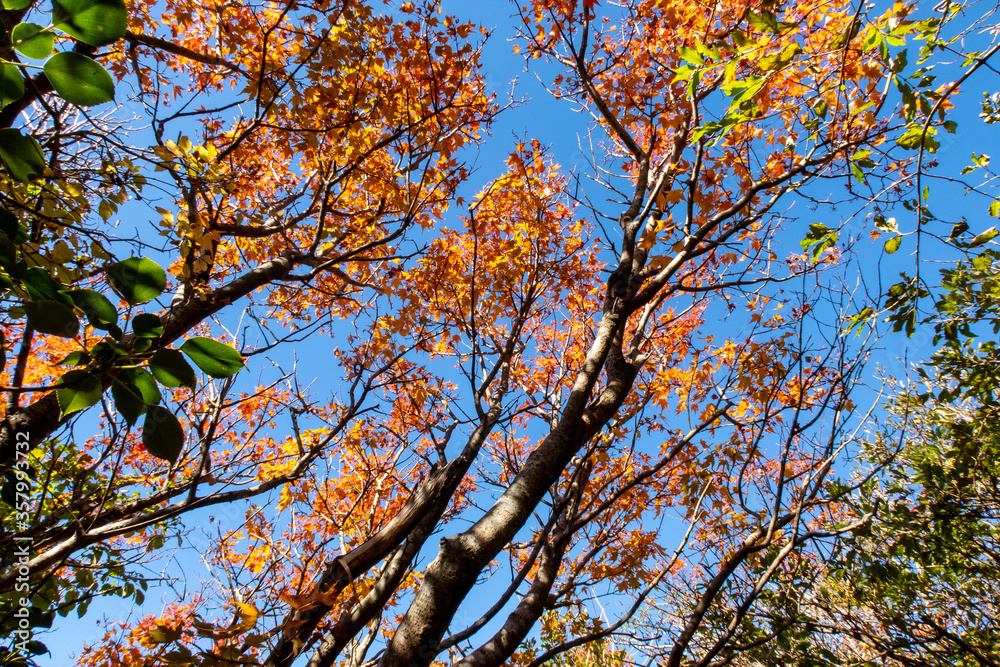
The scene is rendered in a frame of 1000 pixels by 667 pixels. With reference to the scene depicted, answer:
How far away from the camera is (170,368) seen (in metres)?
0.84

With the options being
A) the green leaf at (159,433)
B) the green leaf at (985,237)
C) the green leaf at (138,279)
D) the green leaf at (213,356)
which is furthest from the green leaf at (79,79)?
the green leaf at (985,237)

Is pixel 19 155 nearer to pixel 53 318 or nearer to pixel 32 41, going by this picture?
pixel 32 41

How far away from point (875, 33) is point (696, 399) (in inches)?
157

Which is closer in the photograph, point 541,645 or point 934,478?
point 934,478

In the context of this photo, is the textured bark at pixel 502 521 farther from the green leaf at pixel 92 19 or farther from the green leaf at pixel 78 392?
the green leaf at pixel 92 19

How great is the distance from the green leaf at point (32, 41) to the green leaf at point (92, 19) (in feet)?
0.12

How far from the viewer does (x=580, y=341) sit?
725cm

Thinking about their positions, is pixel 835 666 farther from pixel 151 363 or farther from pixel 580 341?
pixel 151 363

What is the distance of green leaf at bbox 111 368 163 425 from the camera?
83 centimetres

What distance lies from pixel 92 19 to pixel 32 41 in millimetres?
97

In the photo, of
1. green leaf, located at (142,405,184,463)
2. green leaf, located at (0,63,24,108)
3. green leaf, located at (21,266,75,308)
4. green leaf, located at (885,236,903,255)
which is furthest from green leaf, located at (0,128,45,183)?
green leaf, located at (885,236,903,255)

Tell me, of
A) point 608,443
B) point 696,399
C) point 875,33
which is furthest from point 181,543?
point 875,33

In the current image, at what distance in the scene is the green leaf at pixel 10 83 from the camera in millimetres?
801

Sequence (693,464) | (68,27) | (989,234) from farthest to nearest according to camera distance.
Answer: (693,464), (989,234), (68,27)
